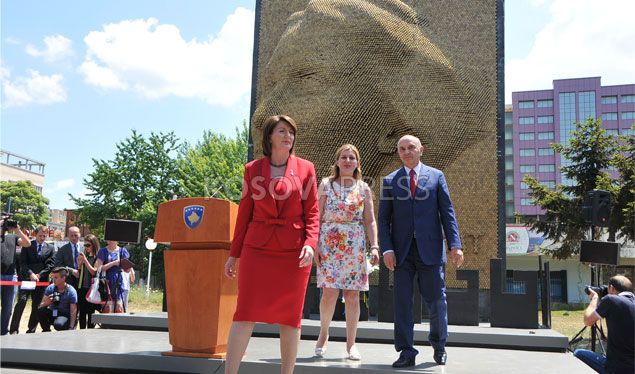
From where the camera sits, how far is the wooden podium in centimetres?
392

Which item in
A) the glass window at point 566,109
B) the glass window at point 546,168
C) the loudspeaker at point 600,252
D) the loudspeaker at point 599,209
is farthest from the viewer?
the glass window at point 546,168

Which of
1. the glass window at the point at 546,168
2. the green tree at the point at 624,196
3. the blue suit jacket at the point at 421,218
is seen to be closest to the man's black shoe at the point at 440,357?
the blue suit jacket at the point at 421,218

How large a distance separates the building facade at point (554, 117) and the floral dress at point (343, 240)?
8028 cm

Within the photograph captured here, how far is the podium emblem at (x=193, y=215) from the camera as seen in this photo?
3975mm

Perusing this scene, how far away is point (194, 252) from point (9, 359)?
1.80m

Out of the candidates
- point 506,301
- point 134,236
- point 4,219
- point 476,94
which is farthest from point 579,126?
point 4,219

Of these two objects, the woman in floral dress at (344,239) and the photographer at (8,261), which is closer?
the woman in floral dress at (344,239)

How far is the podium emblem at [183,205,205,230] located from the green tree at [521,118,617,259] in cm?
1807

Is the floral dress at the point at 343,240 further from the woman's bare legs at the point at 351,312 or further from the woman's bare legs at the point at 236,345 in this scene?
the woman's bare legs at the point at 236,345

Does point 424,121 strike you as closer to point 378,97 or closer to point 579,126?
point 378,97

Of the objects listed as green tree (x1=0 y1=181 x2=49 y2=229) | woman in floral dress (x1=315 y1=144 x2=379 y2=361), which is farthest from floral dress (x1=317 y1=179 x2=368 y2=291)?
green tree (x1=0 y1=181 x2=49 y2=229)

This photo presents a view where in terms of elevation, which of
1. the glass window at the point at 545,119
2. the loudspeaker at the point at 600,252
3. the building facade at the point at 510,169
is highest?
the glass window at the point at 545,119

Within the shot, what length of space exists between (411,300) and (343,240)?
0.72m

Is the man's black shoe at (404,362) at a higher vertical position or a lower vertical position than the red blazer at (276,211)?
lower
